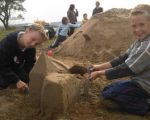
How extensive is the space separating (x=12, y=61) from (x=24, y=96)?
47cm

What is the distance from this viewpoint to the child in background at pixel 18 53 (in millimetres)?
4020

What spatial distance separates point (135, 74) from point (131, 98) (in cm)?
25

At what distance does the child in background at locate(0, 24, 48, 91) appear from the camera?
402cm

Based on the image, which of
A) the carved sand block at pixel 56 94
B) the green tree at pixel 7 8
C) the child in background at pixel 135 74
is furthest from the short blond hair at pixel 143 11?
the green tree at pixel 7 8

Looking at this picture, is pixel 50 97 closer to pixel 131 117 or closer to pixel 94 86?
pixel 131 117

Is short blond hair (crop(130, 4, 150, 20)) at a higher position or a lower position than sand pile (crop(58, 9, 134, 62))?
higher

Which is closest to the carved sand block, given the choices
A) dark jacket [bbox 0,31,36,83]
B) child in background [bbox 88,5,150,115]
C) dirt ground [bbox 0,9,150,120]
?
dirt ground [bbox 0,9,150,120]

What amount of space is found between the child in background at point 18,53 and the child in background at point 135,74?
2.46ft

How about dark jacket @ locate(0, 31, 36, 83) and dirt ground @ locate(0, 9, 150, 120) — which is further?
dark jacket @ locate(0, 31, 36, 83)

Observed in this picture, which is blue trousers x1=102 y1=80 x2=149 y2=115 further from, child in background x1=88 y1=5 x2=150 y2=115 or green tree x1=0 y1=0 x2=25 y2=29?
green tree x1=0 y1=0 x2=25 y2=29

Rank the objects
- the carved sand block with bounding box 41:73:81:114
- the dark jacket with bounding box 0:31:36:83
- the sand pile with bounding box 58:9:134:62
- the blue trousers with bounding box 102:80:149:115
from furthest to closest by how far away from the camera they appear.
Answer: the sand pile with bounding box 58:9:134:62 < the dark jacket with bounding box 0:31:36:83 < the blue trousers with bounding box 102:80:149:115 < the carved sand block with bounding box 41:73:81:114

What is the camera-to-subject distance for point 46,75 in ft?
12.4

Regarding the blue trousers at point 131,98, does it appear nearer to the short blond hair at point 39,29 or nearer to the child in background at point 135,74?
the child in background at point 135,74

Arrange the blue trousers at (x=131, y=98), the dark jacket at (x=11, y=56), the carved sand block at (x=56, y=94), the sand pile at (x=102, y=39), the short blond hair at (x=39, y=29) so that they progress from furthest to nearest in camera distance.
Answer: the sand pile at (x=102, y=39) < the dark jacket at (x=11, y=56) < the short blond hair at (x=39, y=29) < the blue trousers at (x=131, y=98) < the carved sand block at (x=56, y=94)
